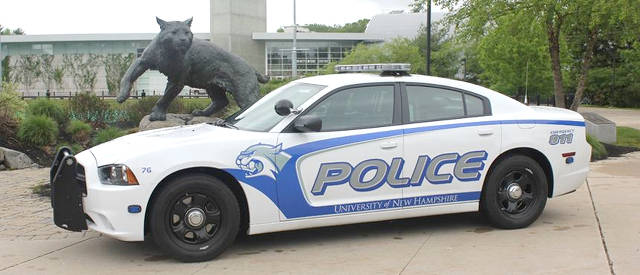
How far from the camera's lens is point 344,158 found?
5754mm

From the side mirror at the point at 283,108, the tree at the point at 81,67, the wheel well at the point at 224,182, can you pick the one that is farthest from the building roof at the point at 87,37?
the wheel well at the point at 224,182

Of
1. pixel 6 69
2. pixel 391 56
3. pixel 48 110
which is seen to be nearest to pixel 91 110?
pixel 48 110

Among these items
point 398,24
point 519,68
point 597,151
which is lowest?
point 597,151

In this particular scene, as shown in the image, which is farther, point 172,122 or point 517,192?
point 172,122

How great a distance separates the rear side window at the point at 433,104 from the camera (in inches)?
244

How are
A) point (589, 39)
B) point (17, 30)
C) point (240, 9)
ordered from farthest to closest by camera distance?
point (17, 30) < point (240, 9) < point (589, 39)

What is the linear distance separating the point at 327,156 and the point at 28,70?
227ft

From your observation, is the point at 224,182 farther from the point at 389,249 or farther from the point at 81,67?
the point at 81,67

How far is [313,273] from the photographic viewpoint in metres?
5.17

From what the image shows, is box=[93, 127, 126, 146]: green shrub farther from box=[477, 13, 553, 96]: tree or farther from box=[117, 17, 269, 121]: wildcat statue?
box=[477, 13, 553, 96]: tree

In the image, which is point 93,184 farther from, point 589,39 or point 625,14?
point 589,39

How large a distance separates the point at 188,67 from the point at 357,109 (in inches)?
284

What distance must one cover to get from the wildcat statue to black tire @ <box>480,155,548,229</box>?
7084 millimetres

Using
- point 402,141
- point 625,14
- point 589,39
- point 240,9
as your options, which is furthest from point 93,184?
point 240,9
